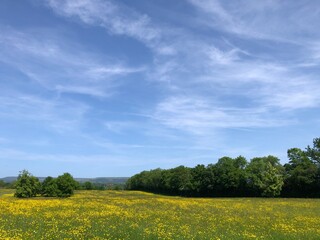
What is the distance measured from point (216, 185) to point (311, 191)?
23.8 meters

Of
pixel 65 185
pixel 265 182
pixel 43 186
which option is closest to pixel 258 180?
pixel 265 182

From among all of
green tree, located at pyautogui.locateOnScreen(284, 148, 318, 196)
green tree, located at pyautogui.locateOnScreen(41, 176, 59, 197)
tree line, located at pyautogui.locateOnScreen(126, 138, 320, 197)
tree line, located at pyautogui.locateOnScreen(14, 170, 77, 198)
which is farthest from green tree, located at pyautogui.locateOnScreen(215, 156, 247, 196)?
green tree, located at pyautogui.locateOnScreen(41, 176, 59, 197)

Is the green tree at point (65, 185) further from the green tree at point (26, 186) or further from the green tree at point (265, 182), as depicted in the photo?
the green tree at point (265, 182)

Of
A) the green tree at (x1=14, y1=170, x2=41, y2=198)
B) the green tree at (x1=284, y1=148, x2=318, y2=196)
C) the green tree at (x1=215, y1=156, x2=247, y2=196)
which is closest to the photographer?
the green tree at (x1=14, y1=170, x2=41, y2=198)

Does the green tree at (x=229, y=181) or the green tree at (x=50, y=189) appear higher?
the green tree at (x=229, y=181)

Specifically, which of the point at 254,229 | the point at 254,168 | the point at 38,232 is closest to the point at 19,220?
the point at 38,232

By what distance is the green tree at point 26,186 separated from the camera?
5749 centimetres

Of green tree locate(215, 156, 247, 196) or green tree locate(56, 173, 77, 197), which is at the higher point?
green tree locate(215, 156, 247, 196)

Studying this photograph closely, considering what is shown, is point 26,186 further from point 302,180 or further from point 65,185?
point 302,180

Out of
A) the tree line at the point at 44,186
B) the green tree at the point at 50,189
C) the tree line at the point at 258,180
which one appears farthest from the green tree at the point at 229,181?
the green tree at the point at 50,189

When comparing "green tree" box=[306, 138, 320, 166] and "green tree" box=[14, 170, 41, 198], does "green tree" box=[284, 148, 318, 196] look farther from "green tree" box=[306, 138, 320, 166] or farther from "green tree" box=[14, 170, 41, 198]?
"green tree" box=[14, 170, 41, 198]

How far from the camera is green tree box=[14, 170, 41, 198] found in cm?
5749

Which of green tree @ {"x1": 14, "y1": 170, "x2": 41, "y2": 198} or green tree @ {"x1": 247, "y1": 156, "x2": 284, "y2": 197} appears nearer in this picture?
green tree @ {"x1": 14, "y1": 170, "x2": 41, "y2": 198}

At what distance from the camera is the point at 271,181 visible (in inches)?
3366
